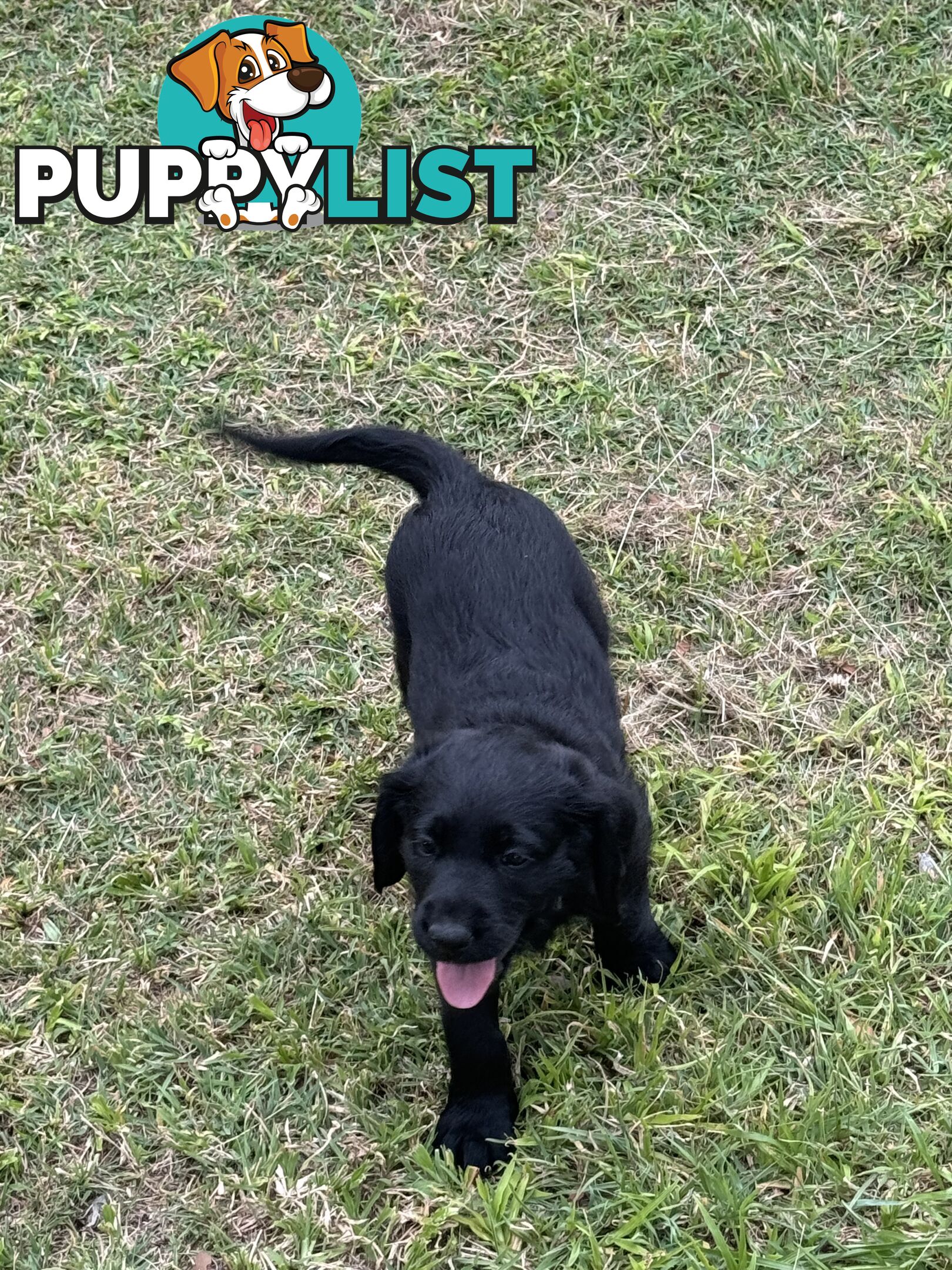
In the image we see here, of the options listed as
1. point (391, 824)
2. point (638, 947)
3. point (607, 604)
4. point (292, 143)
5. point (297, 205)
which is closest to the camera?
point (391, 824)

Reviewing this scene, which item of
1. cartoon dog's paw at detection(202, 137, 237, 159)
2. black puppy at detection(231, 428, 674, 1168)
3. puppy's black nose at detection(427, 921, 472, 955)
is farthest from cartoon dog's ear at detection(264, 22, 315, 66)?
puppy's black nose at detection(427, 921, 472, 955)

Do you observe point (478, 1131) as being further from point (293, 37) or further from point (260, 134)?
point (293, 37)

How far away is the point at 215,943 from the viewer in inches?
116

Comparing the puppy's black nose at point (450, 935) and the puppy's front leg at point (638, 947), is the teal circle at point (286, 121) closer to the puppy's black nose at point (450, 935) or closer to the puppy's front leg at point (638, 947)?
the puppy's front leg at point (638, 947)

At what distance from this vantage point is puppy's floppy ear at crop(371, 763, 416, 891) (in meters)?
2.38

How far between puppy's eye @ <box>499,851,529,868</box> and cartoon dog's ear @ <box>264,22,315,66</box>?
12.4 ft

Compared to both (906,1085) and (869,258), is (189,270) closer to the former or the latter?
(869,258)

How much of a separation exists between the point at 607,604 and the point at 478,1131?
4.89ft

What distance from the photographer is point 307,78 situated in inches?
195

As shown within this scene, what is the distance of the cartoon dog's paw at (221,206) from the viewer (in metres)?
4.72

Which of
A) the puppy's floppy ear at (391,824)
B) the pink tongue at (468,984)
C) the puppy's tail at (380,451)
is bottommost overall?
the pink tongue at (468,984)

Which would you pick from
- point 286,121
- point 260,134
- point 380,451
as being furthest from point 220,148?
point 380,451

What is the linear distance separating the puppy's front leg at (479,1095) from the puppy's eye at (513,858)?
31 centimetres

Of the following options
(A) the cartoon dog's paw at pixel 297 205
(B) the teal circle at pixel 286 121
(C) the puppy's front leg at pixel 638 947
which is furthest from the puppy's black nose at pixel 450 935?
(B) the teal circle at pixel 286 121
